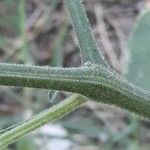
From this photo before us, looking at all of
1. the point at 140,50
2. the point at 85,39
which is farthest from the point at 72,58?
the point at 85,39

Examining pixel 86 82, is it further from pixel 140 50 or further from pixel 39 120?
pixel 140 50

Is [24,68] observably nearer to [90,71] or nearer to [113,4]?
[90,71]

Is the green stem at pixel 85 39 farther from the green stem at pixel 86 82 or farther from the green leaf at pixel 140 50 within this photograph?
A: the green leaf at pixel 140 50

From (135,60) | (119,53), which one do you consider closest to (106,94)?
(135,60)

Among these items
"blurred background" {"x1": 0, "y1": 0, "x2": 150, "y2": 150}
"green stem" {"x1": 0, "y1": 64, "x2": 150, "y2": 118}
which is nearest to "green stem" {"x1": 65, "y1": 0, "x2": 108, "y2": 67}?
"green stem" {"x1": 0, "y1": 64, "x2": 150, "y2": 118}

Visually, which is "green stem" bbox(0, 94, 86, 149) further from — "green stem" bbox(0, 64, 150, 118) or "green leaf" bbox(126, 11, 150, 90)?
"green leaf" bbox(126, 11, 150, 90)

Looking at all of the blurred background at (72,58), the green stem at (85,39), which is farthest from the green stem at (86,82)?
the blurred background at (72,58)

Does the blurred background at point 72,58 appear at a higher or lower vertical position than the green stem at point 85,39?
lower
